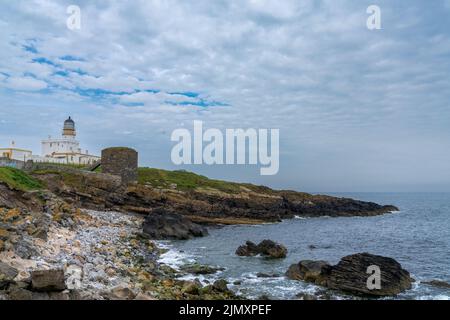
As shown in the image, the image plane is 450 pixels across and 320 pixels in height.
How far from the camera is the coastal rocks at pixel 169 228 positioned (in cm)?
4131

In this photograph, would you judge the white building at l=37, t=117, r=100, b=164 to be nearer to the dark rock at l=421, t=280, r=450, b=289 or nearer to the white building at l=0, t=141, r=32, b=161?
the white building at l=0, t=141, r=32, b=161

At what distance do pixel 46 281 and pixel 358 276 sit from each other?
685 inches

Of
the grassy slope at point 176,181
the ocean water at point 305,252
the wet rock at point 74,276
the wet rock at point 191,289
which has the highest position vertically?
the grassy slope at point 176,181

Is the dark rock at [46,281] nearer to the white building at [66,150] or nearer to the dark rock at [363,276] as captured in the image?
the dark rock at [363,276]

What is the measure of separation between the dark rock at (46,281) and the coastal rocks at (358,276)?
15.9m

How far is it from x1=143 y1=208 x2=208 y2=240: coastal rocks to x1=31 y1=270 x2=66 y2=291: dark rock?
94.4 feet

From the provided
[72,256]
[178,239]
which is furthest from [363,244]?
[72,256]

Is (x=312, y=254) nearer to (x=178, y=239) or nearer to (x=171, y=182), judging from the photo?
(x=178, y=239)

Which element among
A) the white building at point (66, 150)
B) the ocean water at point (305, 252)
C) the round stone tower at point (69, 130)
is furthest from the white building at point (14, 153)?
the ocean water at point (305, 252)

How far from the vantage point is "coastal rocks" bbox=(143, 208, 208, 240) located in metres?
41.3

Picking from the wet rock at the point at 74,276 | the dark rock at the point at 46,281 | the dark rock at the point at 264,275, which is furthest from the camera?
the dark rock at the point at 264,275

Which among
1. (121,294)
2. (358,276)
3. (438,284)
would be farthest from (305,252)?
(121,294)

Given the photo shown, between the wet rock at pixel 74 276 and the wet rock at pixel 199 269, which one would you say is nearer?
the wet rock at pixel 74 276

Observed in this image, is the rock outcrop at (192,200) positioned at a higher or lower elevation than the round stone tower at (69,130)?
lower
